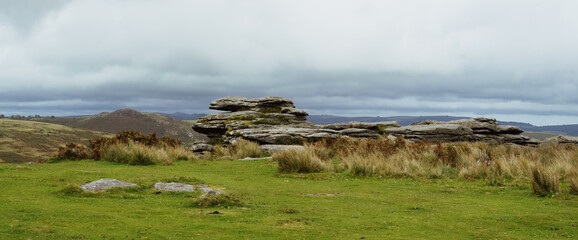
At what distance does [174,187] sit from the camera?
11750 mm

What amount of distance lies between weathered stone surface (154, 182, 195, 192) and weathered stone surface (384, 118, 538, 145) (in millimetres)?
22926

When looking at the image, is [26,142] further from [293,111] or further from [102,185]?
[102,185]

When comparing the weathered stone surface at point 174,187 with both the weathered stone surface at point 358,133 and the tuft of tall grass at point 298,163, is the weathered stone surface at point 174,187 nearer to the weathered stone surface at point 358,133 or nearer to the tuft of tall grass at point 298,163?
the tuft of tall grass at point 298,163

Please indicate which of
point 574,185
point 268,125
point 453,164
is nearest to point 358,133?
point 268,125

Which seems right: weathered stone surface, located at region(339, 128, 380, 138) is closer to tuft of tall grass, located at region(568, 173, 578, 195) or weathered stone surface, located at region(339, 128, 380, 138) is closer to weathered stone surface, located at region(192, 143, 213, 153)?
weathered stone surface, located at region(192, 143, 213, 153)

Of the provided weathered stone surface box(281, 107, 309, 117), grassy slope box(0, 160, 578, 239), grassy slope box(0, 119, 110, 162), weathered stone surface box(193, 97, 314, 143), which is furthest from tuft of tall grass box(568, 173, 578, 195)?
grassy slope box(0, 119, 110, 162)

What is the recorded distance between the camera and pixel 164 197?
1072 centimetres

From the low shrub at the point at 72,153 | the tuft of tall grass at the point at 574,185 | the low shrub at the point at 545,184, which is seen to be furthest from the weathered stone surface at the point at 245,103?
the tuft of tall grass at the point at 574,185

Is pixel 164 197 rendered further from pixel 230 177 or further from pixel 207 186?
pixel 230 177

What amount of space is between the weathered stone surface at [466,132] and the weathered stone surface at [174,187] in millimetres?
22926

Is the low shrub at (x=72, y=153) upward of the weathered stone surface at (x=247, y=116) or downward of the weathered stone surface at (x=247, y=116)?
downward

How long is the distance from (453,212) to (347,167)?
8749 millimetres

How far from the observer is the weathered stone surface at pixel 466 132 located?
30.8 meters

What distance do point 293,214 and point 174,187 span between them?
427cm
